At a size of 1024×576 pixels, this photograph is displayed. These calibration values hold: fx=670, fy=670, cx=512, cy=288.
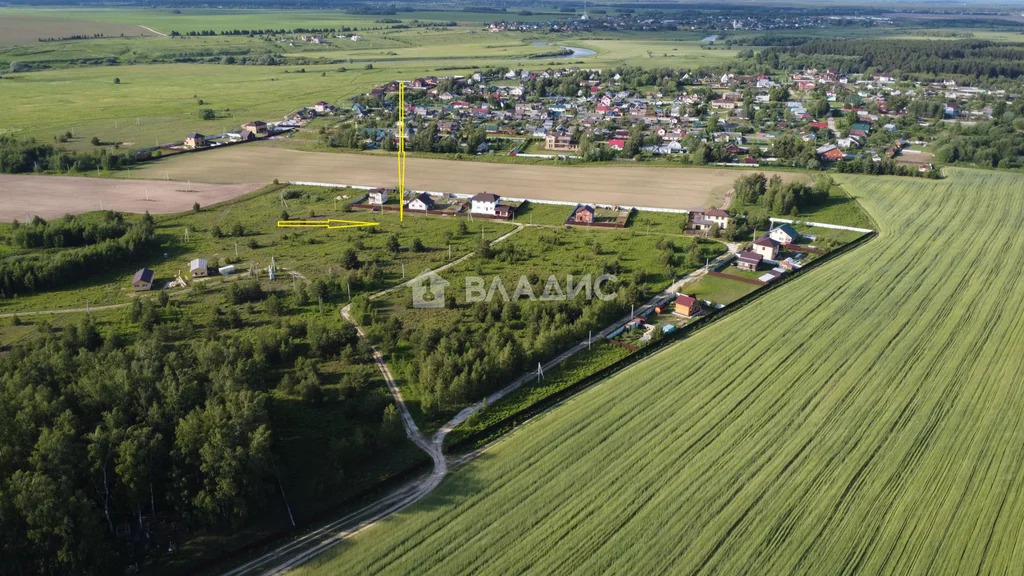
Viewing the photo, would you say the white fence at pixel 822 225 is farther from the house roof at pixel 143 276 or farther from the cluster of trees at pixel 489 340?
the house roof at pixel 143 276

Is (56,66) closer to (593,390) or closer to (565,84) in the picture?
(565,84)

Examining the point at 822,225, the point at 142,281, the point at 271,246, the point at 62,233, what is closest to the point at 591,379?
the point at 271,246

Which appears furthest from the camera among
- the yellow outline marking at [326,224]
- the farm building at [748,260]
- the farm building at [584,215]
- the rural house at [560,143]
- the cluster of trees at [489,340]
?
the rural house at [560,143]

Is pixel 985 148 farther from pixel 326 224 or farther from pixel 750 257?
pixel 326 224

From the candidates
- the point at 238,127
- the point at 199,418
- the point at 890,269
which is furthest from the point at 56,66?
the point at 890,269

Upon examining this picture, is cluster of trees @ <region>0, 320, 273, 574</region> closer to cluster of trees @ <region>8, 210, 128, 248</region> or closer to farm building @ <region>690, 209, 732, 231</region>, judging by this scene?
cluster of trees @ <region>8, 210, 128, 248</region>

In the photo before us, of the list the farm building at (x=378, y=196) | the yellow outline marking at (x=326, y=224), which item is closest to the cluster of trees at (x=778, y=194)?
the farm building at (x=378, y=196)
